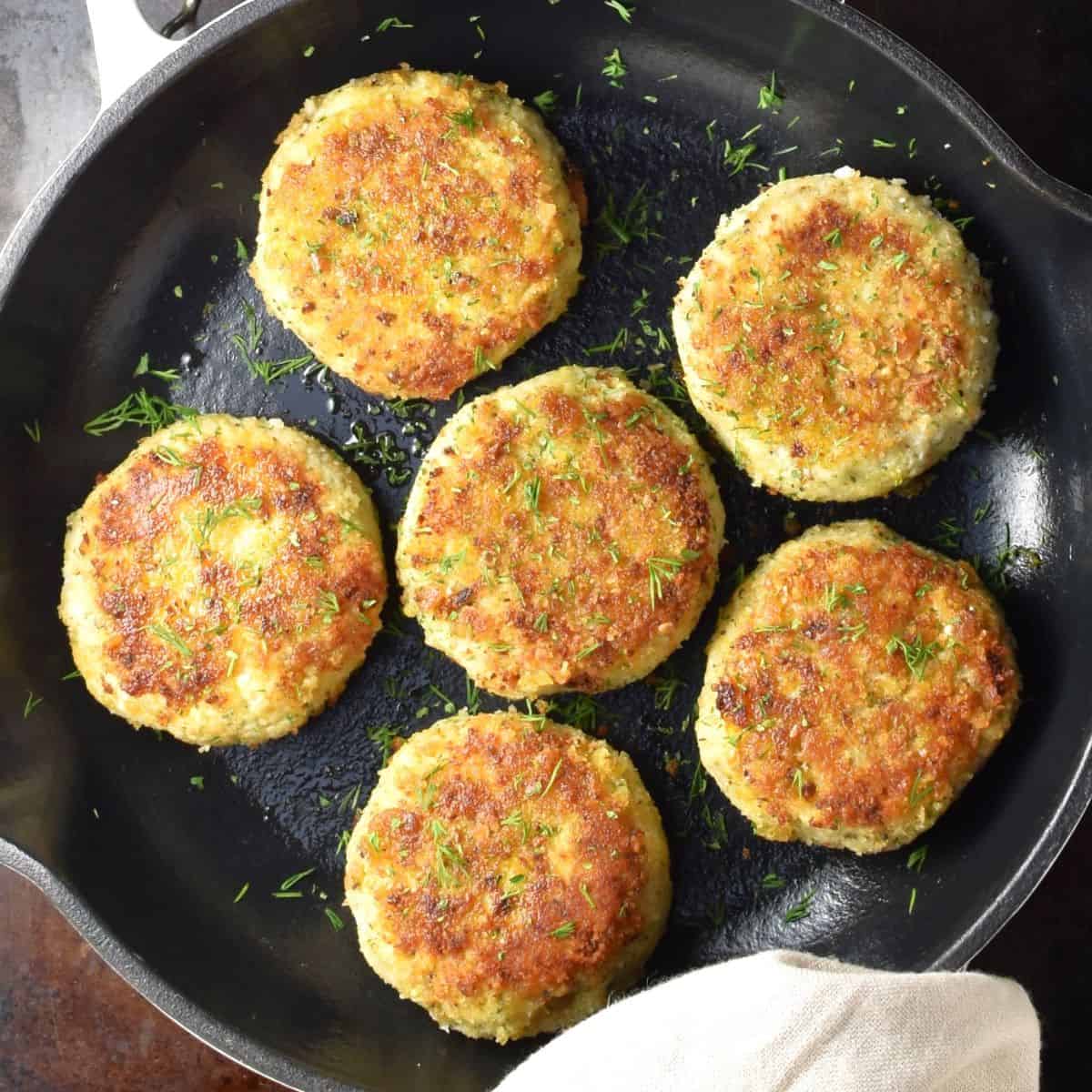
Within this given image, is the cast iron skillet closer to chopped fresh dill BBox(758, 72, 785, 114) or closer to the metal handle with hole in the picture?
chopped fresh dill BBox(758, 72, 785, 114)

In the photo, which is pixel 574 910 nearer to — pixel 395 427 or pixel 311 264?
pixel 395 427

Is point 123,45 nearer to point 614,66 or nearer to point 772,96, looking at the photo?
point 614,66

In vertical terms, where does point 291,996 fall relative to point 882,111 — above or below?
below

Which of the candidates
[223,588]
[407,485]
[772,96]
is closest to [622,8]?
[772,96]

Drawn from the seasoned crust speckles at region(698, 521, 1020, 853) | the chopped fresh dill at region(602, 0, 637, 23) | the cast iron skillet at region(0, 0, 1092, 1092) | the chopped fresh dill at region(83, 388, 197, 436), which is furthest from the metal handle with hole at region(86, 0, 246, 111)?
the seasoned crust speckles at region(698, 521, 1020, 853)

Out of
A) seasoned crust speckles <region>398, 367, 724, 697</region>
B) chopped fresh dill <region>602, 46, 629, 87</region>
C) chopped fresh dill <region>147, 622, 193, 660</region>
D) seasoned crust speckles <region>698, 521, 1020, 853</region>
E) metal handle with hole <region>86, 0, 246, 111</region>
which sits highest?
metal handle with hole <region>86, 0, 246, 111</region>

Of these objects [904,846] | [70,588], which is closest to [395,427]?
[70,588]
